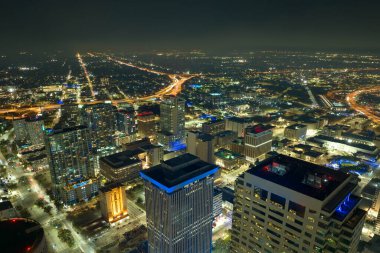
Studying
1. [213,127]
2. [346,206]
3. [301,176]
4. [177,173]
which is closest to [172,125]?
[213,127]

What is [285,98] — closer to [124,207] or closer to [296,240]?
[124,207]

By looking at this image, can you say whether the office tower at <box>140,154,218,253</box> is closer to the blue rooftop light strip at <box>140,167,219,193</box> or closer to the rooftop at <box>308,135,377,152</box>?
the blue rooftop light strip at <box>140,167,219,193</box>

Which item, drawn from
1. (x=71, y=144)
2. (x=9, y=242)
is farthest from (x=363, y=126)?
(x=9, y=242)

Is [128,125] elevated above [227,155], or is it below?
above

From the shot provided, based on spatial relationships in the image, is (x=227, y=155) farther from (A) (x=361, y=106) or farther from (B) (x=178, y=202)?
(A) (x=361, y=106)

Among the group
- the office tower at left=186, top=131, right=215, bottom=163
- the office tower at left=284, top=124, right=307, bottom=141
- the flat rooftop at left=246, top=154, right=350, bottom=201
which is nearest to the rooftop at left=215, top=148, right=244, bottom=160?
the office tower at left=186, top=131, right=215, bottom=163

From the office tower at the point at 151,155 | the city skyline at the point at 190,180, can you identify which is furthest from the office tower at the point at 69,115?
the office tower at the point at 151,155
